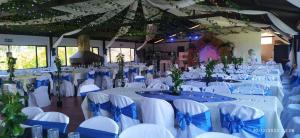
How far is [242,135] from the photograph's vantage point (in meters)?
3.20

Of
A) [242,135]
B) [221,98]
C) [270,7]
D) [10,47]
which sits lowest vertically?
[242,135]

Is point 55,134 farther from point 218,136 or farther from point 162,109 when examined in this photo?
point 162,109

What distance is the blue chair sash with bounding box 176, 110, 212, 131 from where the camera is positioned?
3.46 meters

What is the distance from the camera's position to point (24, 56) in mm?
12289

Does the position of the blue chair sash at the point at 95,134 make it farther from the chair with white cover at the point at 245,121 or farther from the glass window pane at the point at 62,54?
the glass window pane at the point at 62,54

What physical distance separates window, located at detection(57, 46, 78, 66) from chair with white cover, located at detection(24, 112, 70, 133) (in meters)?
11.7

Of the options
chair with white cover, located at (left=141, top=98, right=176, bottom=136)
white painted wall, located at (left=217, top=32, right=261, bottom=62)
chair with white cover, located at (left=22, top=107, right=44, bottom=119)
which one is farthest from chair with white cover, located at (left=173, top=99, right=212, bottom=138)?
white painted wall, located at (left=217, top=32, right=261, bottom=62)

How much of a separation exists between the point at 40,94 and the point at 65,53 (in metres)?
7.42

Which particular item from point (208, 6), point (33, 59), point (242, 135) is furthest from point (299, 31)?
point (33, 59)

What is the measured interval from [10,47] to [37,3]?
212 inches

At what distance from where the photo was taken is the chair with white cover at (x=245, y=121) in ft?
10.3

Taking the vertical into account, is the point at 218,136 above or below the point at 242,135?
above

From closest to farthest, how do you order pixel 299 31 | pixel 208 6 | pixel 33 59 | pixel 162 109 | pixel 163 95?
pixel 162 109 → pixel 163 95 → pixel 208 6 → pixel 299 31 → pixel 33 59

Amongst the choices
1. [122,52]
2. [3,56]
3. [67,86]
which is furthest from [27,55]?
[122,52]
